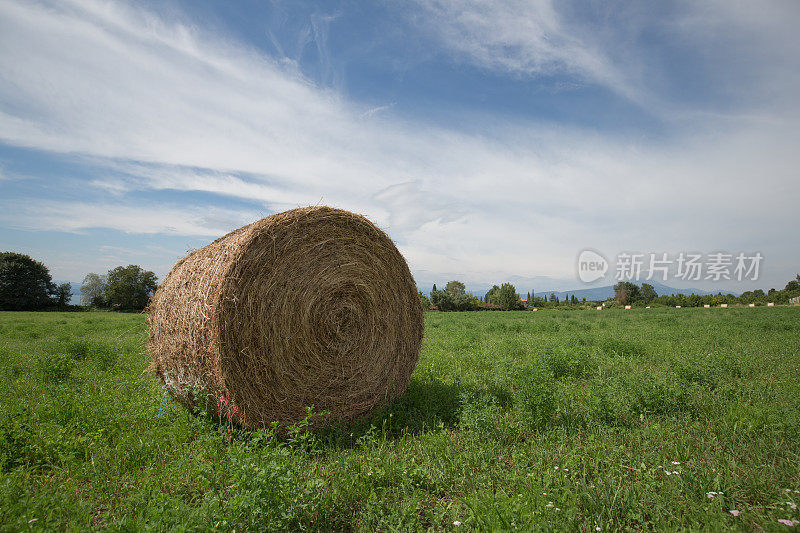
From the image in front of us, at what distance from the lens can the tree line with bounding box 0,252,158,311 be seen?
43.8 meters

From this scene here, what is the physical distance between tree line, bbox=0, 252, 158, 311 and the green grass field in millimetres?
46944

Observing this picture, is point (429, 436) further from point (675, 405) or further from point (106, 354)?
point (106, 354)

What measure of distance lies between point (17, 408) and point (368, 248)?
473cm

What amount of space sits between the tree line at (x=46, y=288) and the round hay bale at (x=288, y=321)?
4673cm

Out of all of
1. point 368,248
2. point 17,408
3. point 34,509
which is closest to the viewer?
point 34,509

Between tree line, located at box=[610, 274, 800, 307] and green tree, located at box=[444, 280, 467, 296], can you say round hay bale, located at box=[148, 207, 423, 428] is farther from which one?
tree line, located at box=[610, 274, 800, 307]

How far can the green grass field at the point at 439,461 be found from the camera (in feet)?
9.21

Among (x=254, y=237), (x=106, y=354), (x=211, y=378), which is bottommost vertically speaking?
(x=106, y=354)

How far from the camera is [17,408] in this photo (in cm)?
471

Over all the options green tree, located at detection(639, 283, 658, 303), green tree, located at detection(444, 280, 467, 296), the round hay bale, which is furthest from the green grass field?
green tree, located at detection(639, 283, 658, 303)

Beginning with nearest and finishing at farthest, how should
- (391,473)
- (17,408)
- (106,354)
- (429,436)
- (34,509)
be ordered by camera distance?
(34,509) → (391,473) → (429,436) → (17,408) → (106,354)

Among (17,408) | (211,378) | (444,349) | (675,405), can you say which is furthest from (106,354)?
(675,405)

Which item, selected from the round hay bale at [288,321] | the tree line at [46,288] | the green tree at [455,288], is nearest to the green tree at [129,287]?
the tree line at [46,288]

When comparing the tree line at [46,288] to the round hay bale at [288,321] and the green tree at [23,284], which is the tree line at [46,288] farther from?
the round hay bale at [288,321]
